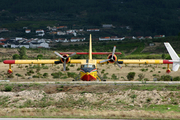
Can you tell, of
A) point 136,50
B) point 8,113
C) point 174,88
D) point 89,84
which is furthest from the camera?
point 136,50

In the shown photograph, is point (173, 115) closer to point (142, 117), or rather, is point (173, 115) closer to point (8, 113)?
point (142, 117)

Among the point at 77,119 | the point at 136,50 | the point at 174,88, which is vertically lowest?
the point at 77,119

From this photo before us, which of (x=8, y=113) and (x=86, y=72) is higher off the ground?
(x=86, y=72)

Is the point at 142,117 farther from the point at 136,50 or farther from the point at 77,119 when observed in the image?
the point at 136,50

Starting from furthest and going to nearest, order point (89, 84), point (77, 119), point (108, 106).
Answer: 1. point (89, 84)
2. point (108, 106)
3. point (77, 119)

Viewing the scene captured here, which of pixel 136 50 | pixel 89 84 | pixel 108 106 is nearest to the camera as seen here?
pixel 108 106

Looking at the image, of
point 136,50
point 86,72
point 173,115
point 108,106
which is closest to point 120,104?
point 108,106

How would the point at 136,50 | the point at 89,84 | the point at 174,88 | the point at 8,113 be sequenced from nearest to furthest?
the point at 8,113 → the point at 174,88 → the point at 89,84 → the point at 136,50

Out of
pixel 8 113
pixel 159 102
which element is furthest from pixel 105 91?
pixel 8 113

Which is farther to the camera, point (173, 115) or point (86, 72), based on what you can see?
point (86, 72)
